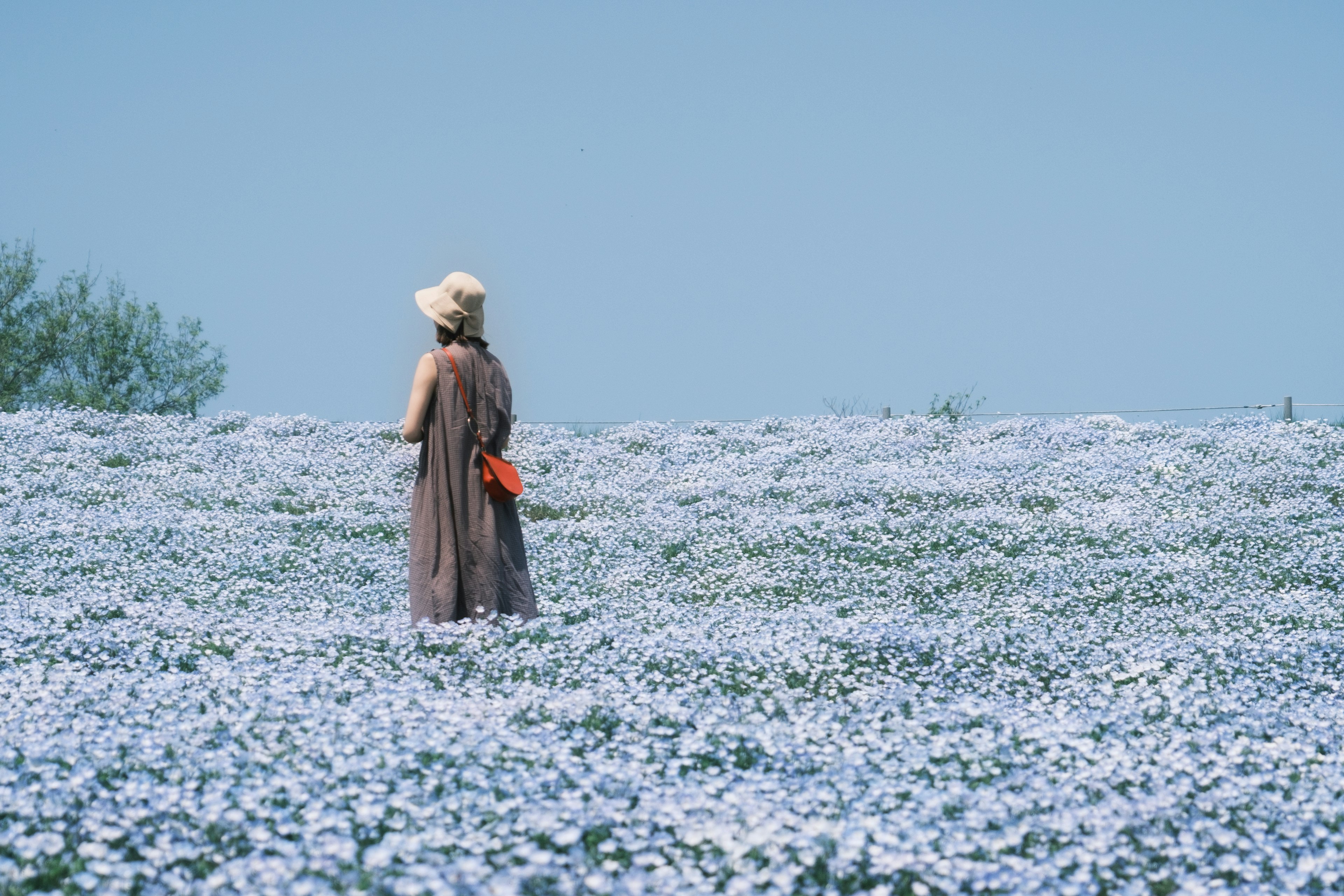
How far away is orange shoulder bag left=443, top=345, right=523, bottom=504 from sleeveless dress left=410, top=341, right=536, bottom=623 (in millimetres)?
30

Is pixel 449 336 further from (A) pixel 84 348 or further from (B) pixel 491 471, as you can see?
(A) pixel 84 348

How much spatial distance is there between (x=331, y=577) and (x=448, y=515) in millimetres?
2738

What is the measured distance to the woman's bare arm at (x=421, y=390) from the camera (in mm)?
6602

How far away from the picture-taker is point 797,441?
1741 cm

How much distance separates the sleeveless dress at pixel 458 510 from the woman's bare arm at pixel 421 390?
4cm

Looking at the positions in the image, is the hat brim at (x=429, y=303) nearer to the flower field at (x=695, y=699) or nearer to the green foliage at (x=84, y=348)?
the flower field at (x=695, y=699)

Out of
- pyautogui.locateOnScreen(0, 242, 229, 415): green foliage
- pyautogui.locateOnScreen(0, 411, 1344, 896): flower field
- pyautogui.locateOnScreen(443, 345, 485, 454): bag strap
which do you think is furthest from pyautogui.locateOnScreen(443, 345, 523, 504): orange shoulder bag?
pyautogui.locateOnScreen(0, 242, 229, 415): green foliage

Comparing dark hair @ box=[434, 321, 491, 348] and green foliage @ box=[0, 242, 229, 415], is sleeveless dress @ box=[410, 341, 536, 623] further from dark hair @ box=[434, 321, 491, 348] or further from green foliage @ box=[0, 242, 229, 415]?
green foliage @ box=[0, 242, 229, 415]

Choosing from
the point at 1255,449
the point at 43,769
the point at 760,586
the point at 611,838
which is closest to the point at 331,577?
the point at 760,586

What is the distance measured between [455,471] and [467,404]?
0.43 meters

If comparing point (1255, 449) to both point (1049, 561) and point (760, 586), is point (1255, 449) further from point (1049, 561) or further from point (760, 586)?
point (760, 586)

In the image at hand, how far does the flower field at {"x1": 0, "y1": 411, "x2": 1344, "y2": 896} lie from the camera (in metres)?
3.54

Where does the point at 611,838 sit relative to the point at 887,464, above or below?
below

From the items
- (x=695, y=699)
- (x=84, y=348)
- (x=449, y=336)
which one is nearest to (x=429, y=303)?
(x=449, y=336)
